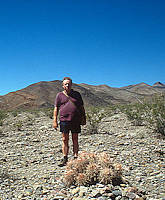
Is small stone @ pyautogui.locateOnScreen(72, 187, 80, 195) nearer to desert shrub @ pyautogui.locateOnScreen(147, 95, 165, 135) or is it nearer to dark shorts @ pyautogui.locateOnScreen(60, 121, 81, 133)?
dark shorts @ pyautogui.locateOnScreen(60, 121, 81, 133)

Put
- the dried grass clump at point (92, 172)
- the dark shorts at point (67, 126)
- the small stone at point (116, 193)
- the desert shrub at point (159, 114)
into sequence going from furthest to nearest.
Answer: the desert shrub at point (159, 114), the dark shorts at point (67, 126), the dried grass clump at point (92, 172), the small stone at point (116, 193)

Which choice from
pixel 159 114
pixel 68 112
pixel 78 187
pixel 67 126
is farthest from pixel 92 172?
pixel 159 114

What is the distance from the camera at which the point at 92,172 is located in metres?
3.78

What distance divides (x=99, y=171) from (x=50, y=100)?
59488mm

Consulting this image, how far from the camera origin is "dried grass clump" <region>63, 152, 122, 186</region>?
148 inches

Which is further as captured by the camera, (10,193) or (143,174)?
(143,174)

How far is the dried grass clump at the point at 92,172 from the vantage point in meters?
3.75

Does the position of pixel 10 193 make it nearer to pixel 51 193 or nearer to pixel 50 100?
pixel 51 193

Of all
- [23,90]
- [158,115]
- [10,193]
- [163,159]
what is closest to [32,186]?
[10,193]

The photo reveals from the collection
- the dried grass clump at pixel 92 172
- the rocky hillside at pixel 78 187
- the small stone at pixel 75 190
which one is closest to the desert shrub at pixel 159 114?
the rocky hillside at pixel 78 187

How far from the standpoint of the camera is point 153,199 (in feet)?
10.7

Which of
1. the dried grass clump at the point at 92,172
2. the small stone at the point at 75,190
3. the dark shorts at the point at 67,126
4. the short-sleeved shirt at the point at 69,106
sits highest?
the short-sleeved shirt at the point at 69,106

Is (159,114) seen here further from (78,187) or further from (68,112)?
(78,187)

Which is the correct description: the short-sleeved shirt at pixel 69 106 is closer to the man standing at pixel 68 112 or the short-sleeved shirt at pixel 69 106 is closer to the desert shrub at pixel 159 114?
the man standing at pixel 68 112
